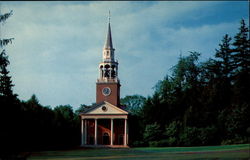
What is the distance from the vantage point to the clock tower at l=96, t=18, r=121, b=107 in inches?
2482

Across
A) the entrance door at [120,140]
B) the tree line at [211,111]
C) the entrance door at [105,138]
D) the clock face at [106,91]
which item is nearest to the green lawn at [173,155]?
the tree line at [211,111]

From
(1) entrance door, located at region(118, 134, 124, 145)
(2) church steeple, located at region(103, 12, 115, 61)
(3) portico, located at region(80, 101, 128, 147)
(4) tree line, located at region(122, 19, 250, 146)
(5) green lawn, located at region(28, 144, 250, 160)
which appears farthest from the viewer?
(2) church steeple, located at region(103, 12, 115, 61)

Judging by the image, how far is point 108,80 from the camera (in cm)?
6347

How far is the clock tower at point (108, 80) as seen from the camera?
63.0 meters

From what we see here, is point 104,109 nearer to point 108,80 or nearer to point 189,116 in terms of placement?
point 108,80

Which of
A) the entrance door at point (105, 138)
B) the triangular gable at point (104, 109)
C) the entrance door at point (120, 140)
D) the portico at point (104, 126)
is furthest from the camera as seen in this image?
the entrance door at point (105, 138)

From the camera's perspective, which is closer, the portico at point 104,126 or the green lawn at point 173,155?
the green lawn at point 173,155

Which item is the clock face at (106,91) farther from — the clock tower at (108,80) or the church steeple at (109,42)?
the church steeple at (109,42)

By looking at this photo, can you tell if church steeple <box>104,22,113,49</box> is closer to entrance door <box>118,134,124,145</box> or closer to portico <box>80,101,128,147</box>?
portico <box>80,101,128,147</box>

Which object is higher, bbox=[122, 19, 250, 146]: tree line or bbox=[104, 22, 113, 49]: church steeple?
bbox=[104, 22, 113, 49]: church steeple

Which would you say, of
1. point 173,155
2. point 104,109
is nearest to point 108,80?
point 104,109

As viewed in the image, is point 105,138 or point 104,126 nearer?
point 105,138

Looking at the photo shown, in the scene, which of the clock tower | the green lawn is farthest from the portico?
the green lawn

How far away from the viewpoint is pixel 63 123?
60.1 meters
